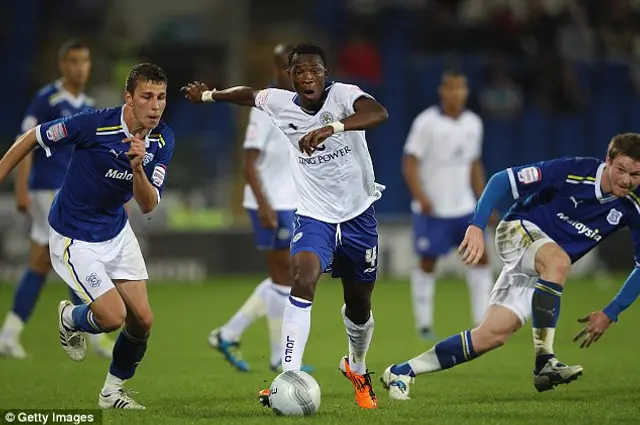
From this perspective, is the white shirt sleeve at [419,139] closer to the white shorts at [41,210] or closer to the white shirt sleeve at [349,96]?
the white shorts at [41,210]

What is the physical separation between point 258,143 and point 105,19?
464 inches

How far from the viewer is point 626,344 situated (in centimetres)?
1068

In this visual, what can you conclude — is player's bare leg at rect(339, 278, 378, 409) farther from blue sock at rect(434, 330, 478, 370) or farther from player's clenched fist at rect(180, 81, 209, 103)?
player's clenched fist at rect(180, 81, 209, 103)

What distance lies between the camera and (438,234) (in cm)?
1175

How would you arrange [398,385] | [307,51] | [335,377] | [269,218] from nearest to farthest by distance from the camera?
[307,51]
[398,385]
[335,377]
[269,218]

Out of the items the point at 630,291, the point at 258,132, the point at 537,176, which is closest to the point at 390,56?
the point at 258,132

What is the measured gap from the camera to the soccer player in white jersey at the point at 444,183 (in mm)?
11703

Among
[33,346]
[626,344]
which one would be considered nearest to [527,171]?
[626,344]

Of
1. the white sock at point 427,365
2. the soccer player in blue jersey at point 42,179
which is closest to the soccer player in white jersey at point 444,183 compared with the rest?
the soccer player in blue jersey at point 42,179

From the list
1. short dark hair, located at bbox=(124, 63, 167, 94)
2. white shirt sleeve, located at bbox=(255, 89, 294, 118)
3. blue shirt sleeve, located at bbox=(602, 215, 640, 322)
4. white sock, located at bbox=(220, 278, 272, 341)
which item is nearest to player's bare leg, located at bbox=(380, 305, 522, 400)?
blue shirt sleeve, located at bbox=(602, 215, 640, 322)

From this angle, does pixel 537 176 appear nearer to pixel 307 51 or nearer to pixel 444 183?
pixel 307 51

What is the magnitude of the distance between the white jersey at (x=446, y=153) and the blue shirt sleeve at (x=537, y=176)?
460cm

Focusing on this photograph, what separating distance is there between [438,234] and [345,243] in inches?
194

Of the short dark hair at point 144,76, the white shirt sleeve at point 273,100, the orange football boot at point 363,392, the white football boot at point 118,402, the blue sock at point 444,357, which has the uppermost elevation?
the short dark hair at point 144,76
